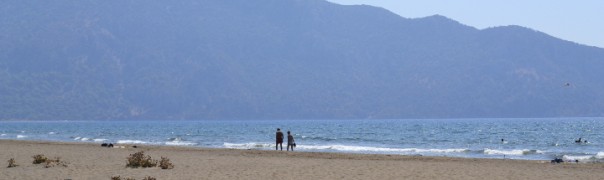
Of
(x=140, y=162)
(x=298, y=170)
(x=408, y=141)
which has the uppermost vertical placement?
(x=408, y=141)

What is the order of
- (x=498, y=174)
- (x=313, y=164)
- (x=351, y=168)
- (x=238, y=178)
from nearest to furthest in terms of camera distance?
(x=238, y=178) < (x=498, y=174) < (x=351, y=168) < (x=313, y=164)

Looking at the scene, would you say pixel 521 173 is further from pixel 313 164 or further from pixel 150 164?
pixel 150 164

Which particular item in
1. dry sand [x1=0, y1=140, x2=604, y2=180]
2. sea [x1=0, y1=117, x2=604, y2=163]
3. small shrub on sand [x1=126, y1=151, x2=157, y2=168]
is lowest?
dry sand [x1=0, y1=140, x2=604, y2=180]

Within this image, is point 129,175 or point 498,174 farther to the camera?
point 498,174

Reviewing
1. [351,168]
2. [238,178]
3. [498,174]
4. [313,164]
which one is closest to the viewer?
[238,178]

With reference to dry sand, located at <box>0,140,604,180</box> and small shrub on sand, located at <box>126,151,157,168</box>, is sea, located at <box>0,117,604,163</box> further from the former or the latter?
small shrub on sand, located at <box>126,151,157,168</box>

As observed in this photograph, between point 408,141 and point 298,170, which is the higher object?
point 408,141

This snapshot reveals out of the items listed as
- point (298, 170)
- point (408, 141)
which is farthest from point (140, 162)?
point (408, 141)

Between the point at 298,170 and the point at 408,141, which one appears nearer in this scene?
the point at 298,170

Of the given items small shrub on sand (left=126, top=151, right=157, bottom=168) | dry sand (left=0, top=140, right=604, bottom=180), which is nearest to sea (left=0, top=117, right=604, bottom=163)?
dry sand (left=0, top=140, right=604, bottom=180)

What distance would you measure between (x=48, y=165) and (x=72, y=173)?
2432 millimetres

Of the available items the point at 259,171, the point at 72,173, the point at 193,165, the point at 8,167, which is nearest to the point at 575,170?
the point at 259,171

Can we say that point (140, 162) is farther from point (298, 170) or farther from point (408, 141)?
point (408, 141)

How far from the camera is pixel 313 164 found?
1145 inches
